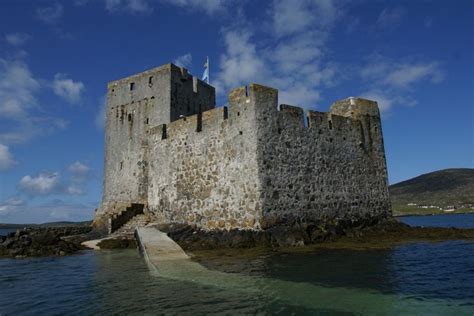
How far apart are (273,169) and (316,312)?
403 inches

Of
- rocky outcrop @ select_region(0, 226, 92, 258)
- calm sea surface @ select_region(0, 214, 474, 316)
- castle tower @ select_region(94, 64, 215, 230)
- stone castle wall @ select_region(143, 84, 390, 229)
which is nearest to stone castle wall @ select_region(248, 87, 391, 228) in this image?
stone castle wall @ select_region(143, 84, 390, 229)

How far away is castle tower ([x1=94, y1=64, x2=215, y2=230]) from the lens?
22531 millimetres

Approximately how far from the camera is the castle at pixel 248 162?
15711 mm

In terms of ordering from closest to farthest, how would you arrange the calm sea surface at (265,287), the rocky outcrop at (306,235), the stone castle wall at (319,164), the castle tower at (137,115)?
1. the calm sea surface at (265,287)
2. the rocky outcrop at (306,235)
3. the stone castle wall at (319,164)
4. the castle tower at (137,115)

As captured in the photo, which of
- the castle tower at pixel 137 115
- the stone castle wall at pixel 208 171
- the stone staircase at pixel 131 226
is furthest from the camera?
the castle tower at pixel 137 115

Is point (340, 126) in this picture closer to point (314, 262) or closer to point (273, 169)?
point (273, 169)

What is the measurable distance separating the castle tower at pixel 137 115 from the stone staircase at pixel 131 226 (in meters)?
1.65

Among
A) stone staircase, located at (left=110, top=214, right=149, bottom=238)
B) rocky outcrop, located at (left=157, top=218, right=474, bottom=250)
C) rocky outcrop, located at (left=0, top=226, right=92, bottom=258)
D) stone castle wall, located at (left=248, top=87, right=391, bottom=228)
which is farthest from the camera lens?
stone staircase, located at (left=110, top=214, right=149, bottom=238)

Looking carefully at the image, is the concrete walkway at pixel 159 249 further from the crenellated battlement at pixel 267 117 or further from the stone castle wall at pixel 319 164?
the crenellated battlement at pixel 267 117

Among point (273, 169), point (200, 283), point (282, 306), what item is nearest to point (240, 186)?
point (273, 169)

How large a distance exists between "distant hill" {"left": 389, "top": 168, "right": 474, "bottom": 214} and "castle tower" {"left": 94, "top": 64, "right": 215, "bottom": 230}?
82757 millimetres

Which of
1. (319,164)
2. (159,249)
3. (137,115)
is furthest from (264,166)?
(137,115)

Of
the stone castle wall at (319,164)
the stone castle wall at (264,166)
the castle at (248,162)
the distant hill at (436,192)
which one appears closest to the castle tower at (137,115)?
the castle at (248,162)

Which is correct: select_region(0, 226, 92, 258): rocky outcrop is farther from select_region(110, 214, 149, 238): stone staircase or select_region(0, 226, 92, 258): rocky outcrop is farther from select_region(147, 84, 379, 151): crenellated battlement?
select_region(147, 84, 379, 151): crenellated battlement
